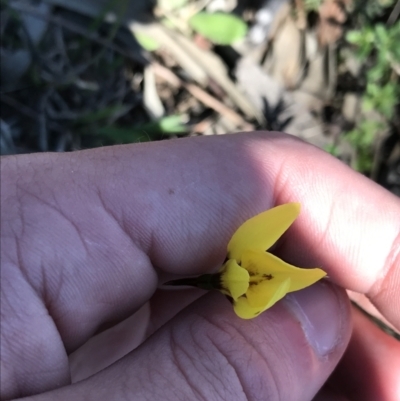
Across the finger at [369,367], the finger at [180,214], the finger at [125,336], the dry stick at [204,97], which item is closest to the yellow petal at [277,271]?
the finger at [180,214]

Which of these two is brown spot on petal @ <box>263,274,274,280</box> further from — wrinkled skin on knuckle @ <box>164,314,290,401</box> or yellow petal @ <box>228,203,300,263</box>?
wrinkled skin on knuckle @ <box>164,314,290,401</box>

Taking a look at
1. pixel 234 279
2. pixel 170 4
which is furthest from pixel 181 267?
pixel 170 4

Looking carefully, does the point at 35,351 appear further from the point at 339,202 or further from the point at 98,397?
the point at 339,202

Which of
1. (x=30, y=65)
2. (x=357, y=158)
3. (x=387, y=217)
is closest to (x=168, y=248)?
(x=387, y=217)

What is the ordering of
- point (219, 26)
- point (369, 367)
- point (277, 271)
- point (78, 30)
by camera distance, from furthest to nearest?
point (219, 26), point (78, 30), point (369, 367), point (277, 271)

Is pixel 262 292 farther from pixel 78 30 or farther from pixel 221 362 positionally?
pixel 78 30

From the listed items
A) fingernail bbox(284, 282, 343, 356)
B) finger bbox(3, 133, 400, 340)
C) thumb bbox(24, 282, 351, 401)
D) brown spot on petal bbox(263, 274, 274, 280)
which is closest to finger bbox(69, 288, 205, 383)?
finger bbox(3, 133, 400, 340)

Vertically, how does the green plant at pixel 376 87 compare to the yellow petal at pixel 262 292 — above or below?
above

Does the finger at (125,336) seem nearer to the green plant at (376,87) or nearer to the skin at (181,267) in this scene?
the skin at (181,267)
